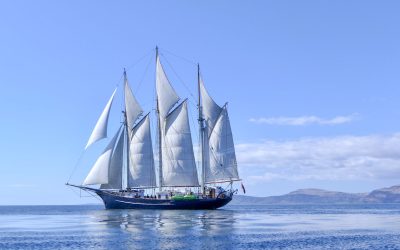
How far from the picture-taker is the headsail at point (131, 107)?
11850 centimetres

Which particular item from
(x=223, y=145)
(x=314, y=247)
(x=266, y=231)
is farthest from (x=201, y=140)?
(x=314, y=247)

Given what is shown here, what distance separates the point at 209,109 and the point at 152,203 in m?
22.7

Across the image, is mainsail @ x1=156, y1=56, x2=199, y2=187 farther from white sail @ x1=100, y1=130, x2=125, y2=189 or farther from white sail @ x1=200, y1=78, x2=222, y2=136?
white sail @ x1=100, y1=130, x2=125, y2=189

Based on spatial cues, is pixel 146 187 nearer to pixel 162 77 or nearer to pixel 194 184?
pixel 194 184

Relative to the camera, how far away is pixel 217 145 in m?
117

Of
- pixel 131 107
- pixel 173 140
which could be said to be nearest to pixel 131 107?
pixel 131 107

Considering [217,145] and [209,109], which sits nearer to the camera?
[217,145]

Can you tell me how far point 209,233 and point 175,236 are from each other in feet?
15.7

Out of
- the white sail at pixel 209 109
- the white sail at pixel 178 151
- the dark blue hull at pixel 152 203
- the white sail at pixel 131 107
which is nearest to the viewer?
the dark blue hull at pixel 152 203

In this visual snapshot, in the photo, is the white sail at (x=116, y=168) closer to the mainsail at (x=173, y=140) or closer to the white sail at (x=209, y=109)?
the mainsail at (x=173, y=140)

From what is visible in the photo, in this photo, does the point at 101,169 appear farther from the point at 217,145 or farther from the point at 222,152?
the point at 222,152

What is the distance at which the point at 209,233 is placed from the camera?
60938mm

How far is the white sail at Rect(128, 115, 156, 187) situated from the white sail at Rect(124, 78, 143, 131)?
178cm

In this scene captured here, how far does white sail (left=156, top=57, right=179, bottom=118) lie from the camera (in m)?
118
